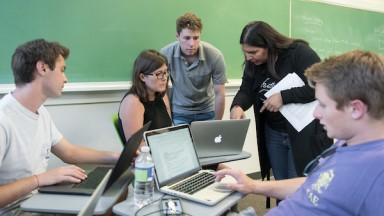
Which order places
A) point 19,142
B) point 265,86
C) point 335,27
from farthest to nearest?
1. point 335,27
2. point 265,86
3. point 19,142

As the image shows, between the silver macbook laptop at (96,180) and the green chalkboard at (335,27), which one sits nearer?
the silver macbook laptop at (96,180)

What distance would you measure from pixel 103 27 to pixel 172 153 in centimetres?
132

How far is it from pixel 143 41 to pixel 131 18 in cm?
19

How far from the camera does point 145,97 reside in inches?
74.6

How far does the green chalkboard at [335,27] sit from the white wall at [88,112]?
1961mm

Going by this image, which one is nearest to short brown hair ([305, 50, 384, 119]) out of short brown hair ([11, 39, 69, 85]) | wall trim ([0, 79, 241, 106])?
short brown hair ([11, 39, 69, 85])

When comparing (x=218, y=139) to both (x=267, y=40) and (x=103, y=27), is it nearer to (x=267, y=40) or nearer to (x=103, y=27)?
(x=267, y=40)

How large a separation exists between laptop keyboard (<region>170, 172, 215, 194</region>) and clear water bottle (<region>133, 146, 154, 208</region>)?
99mm

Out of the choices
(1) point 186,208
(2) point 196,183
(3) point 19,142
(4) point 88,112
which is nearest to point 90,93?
(4) point 88,112

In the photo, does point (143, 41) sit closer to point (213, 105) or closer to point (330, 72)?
point (213, 105)

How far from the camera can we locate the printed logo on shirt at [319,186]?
0.95 metres

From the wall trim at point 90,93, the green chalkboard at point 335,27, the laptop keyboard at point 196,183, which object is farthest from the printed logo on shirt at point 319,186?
the green chalkboard at point 335,27

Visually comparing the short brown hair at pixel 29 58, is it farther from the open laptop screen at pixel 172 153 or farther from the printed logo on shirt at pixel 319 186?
the printed logo on shirt at pixel 319 186

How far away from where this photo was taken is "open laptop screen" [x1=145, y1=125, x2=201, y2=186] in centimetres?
131
